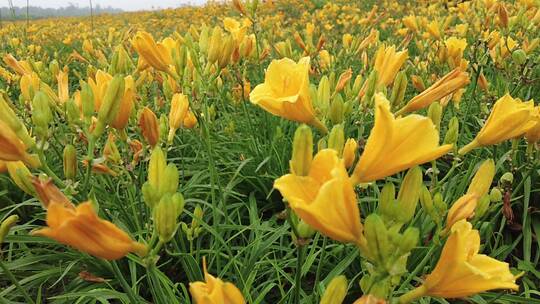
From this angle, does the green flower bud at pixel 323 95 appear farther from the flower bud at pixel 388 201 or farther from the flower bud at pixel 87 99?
the flower bud at pixel 87 99

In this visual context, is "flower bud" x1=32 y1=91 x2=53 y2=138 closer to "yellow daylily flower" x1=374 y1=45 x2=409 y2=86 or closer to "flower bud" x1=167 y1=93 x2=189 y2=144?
"flower bud" x1=167 y1=93 x2=189 y2=144

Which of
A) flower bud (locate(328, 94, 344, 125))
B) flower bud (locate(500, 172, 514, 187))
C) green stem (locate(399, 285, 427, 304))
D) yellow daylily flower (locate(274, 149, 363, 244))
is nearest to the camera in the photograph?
yellow daylily flower (locate(274, 149, 363, 244))

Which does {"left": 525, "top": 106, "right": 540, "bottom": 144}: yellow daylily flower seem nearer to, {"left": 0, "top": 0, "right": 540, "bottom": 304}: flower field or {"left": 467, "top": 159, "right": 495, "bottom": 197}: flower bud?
{"left": 0, "top": 0, "right": 540, "bottom": 304}: flower field

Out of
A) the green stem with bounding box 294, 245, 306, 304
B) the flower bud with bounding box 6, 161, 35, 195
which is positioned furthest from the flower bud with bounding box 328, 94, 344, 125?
the flower bud with bounding box 6, 161, 35, 195

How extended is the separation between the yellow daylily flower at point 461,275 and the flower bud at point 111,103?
0.76m

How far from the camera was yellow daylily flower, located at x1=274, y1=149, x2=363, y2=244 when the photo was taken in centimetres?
64

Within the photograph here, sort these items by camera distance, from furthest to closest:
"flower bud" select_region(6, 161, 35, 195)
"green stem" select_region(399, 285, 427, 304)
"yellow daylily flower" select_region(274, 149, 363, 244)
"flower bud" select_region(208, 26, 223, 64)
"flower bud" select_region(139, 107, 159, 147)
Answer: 1. "flower bud" select_region(208, 26, 223, 64)
2. "flower bud" select_region(139, 107, 159, 147)
3. "flower bud" select_region(6, 161, 35, 195)
4. "green stem" select_region(399, 285, 427, 304)
5. "yellow daylily flower" select_region(274, 149, 363, 244)

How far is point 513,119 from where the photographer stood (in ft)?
3.22

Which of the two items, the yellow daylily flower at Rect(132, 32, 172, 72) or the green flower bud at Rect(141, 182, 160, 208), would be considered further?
the yellow daylily flower at Rect(132, 32, 172, 72)

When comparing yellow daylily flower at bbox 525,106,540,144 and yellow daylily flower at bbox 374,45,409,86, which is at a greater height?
yellow daylily flower at bbox 374,45,409,86

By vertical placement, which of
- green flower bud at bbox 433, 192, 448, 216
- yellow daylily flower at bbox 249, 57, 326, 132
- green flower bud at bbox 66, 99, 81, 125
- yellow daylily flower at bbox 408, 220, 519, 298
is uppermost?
yellow daylily flower at bbox 249, 57, 326, 132

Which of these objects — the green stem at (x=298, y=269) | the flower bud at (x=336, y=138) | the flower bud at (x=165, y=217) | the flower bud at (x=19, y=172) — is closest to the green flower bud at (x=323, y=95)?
the flower bud at (x=336, y=138)

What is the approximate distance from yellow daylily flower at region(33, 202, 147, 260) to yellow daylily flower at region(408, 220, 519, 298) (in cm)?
49

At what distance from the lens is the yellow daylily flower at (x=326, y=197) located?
0.64 meters
